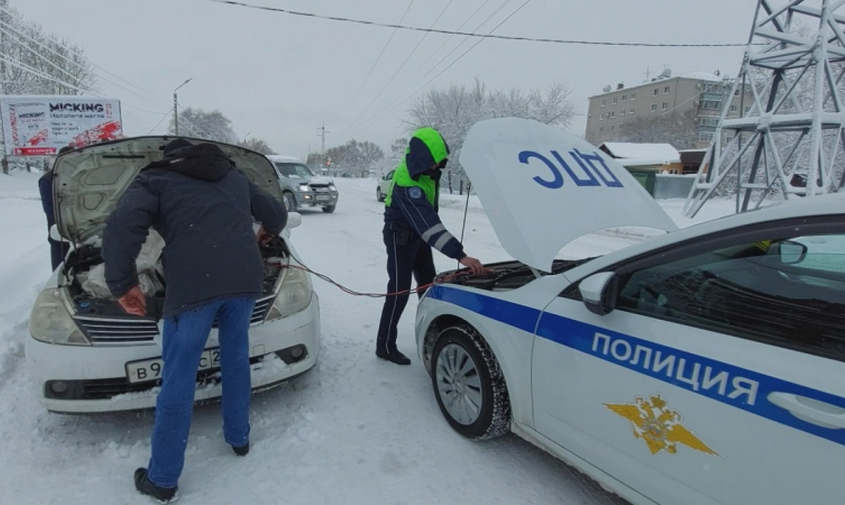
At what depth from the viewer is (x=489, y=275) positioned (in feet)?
10.0

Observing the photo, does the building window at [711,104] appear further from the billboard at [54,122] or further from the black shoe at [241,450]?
the black shoe at [241,450]

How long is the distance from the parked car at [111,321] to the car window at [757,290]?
6.53 ft

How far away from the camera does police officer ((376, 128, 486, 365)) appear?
121 inches

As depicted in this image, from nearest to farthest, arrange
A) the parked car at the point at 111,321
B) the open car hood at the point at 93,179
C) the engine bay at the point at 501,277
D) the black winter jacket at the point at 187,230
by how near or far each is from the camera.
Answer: the black winter jacket at the point at 187,230 → the parked car at the point at 111,321 → the engine bay at the point at 501,277 → the open car hood at the point at 93,179

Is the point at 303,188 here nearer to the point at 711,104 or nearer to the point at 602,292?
the point at 602,292

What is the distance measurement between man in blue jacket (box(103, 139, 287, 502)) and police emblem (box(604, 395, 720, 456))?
1801 millimetres

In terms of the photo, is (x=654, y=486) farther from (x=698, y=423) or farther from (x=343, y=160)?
(x=343, y=160)

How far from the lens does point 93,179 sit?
3434mm

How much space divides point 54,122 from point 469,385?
24.7m

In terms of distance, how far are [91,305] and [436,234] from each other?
2.08 meters

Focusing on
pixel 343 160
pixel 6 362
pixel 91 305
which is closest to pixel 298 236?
pixel 6 362

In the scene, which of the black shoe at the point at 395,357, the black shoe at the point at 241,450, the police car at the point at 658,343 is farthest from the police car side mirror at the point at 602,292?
the black shoe at the point at 395,357

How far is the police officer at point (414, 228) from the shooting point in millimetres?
3086

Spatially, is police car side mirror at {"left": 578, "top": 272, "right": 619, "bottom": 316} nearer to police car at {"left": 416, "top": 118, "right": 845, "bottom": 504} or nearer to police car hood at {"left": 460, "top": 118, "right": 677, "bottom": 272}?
police car at {"left": 416, "top": 118, "right": 845, "bottom": 504}
